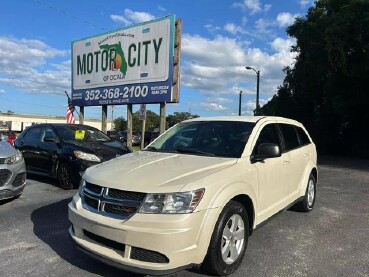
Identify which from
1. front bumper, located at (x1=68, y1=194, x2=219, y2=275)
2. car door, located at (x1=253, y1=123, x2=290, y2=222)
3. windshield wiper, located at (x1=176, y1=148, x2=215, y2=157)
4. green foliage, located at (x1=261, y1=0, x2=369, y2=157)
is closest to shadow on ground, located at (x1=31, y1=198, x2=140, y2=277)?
front bumper, located at (x1=68, y1=194, x2=219, y2=275)

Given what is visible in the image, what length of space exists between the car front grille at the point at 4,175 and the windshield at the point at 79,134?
2.79 metres

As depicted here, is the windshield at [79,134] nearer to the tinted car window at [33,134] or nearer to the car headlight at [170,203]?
the tinted car window at [33,134]

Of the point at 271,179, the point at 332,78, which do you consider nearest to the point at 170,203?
the point at 271,179

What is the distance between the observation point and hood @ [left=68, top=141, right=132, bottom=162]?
8.77 metres

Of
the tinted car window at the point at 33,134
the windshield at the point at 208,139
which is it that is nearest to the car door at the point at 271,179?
the windshield at the point at 208,139

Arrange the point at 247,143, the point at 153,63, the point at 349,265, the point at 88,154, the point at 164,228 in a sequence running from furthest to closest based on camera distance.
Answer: the point at 153,63, the point at 88,154, the point at 247,143, the point at 349,265, the point at 164,228

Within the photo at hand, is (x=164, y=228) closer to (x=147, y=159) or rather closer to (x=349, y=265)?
(x=147, y=159)

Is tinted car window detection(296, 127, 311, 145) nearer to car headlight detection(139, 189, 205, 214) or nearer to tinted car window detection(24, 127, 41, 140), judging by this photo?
car headlight detection(139, 189, 205, 214)

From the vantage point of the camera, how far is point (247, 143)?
4.87 m

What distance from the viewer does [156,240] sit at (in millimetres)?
3514

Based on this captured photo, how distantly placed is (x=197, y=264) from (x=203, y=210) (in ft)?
1.64

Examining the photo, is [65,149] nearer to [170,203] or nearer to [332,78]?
[170,203]

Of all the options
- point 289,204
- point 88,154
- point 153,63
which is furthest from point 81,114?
point 289,204

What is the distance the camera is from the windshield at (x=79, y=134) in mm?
9602
